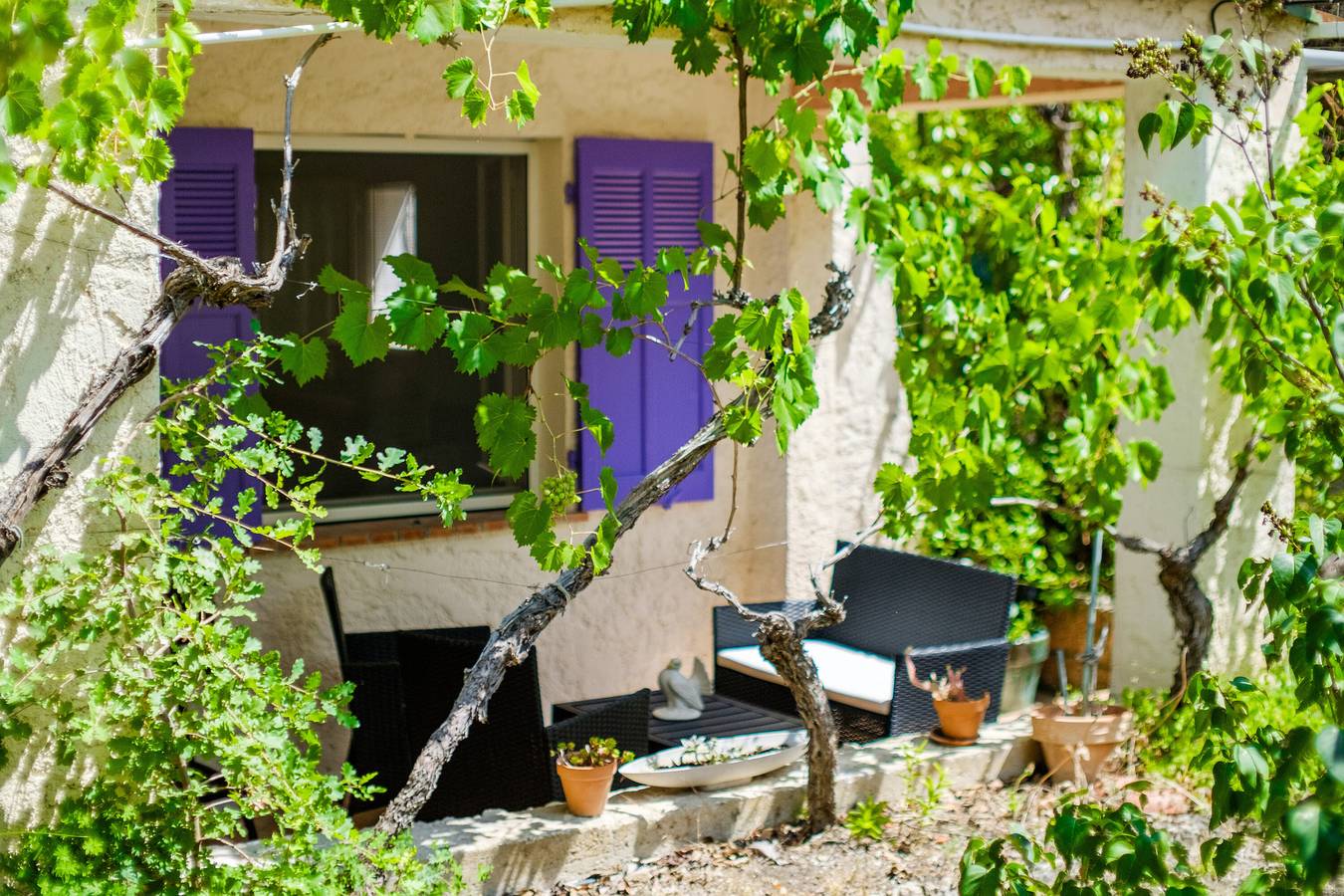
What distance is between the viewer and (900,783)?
5.91 m

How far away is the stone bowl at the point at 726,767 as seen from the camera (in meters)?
5.45

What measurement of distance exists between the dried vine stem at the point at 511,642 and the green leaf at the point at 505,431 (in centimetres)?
42

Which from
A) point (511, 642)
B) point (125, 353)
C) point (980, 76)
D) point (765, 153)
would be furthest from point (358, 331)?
point (980, 76)

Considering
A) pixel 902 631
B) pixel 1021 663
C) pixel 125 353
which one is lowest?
pixel 1021 663

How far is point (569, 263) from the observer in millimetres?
6645

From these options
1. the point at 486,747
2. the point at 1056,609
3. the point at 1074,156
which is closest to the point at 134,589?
the point at 486,747

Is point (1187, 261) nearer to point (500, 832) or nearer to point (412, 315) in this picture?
point (412, 315)

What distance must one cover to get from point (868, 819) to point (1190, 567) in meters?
1.81

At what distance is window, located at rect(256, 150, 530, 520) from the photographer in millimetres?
6477

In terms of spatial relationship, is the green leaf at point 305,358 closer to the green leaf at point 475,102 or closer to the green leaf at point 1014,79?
the green leaf at point 475,102

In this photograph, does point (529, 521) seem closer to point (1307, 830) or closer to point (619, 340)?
point (619, 340)

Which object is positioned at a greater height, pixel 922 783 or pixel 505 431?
pixel 505 431

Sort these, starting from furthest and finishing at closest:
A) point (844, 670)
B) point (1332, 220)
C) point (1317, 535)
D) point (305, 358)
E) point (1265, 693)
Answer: point (844, 670)
point (305, 358)
point (1265, 693)
point (1332, 220)
point (1317, 535)

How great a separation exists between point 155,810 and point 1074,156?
647cm
